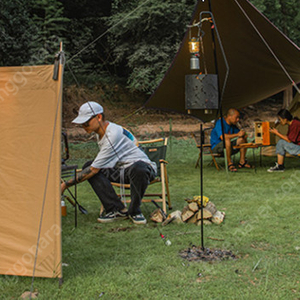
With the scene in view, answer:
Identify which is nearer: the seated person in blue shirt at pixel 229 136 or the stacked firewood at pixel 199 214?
the stacked firewood at pixel 199 214

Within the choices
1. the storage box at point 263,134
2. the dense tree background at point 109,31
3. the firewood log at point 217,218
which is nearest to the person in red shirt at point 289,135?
the storage box at point 263,134

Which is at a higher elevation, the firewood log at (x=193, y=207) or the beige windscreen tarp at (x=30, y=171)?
the beige windscreen tarp at (x=30, y=171)

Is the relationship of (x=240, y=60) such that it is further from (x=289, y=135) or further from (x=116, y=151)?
(x=116, y=151)

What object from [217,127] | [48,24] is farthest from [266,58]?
[48,24]

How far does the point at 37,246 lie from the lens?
2174 millimetres

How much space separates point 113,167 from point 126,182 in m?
0.17

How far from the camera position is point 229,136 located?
646 centimetres

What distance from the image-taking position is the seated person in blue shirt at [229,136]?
6.48m

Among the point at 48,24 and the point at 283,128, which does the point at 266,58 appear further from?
the point at 48,24

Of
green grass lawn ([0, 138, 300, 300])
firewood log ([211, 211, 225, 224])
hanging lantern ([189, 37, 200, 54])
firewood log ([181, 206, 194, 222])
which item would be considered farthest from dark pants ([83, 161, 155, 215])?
hanging lantern ([189, 37, 200, 54])

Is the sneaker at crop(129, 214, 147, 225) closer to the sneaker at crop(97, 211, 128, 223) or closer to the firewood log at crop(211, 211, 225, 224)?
the sneaker at crop(97, 211, 128, 223)

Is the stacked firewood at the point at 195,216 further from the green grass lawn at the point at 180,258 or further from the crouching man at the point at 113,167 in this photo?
the crouching man at the point at 113,167

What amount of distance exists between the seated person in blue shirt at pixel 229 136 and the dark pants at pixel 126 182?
3.19 m

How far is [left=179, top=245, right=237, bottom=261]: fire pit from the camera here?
254 cm
